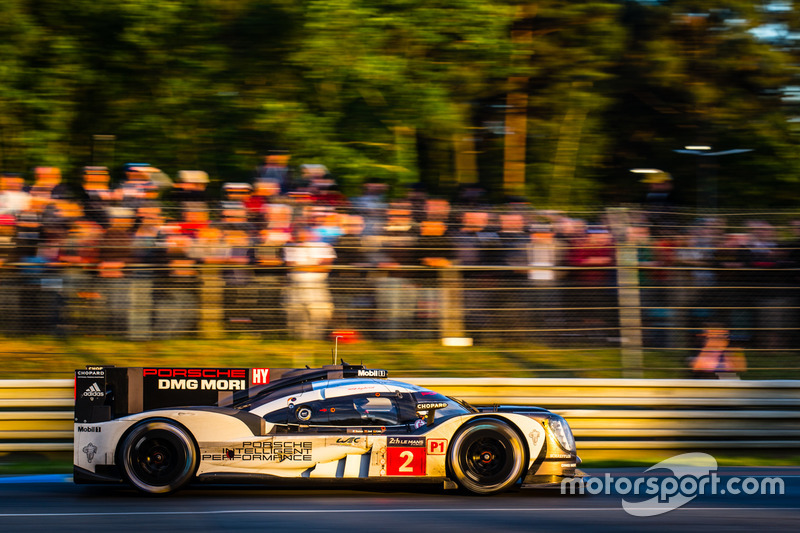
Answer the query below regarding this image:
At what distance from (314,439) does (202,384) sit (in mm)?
1090

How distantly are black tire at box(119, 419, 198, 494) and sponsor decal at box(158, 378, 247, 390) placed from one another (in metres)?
0.47

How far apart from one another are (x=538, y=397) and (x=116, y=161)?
26.4 feet

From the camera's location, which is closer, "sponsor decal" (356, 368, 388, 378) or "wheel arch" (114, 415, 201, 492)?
"wheel arch" (114, 415, 201, 492)

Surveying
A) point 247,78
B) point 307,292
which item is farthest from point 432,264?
point 247,78

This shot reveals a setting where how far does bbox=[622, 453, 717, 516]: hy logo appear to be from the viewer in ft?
21.2

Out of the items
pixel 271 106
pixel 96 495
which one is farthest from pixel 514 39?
pixel 96 495

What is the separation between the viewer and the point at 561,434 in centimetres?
701

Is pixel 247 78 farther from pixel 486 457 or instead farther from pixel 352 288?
pixel 486 457

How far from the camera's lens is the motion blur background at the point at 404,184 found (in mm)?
9188

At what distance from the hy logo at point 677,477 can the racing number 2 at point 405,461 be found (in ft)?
4.85

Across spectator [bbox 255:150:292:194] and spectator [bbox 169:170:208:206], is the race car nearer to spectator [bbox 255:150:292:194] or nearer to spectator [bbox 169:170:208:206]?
spectator [bbox 169:170:208:206]

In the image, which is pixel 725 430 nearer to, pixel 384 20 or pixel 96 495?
pixel 96 495

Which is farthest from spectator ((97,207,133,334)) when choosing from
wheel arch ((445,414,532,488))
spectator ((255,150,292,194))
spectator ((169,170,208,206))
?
wheel arch ((445,414,532,488))

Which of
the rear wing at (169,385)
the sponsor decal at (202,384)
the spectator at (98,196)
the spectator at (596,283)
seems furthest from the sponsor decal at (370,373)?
the spectator at (98,196)
